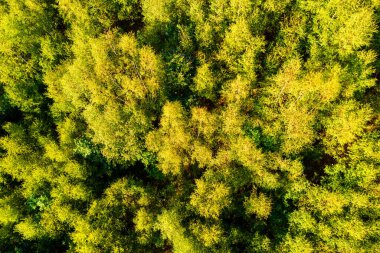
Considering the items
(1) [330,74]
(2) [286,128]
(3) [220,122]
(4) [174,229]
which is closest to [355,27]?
(1) [330,74]

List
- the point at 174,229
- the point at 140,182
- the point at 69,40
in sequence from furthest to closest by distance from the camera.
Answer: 1. the point at 69,40
2. the point at 140,182
3. the point at 174,229

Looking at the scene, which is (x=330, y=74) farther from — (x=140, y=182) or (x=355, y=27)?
(x=140, y=182)

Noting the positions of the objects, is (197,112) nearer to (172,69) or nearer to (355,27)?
(172,69)

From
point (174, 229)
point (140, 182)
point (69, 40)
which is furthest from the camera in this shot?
point (69, 40)

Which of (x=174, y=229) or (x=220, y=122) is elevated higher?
(x=220, y=122)

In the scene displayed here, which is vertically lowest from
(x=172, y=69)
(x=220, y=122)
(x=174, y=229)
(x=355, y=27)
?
(x=174, y=229)

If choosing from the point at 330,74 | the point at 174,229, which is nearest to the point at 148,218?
the point at 174,229

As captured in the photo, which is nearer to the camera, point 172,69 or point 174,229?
point 174,229
